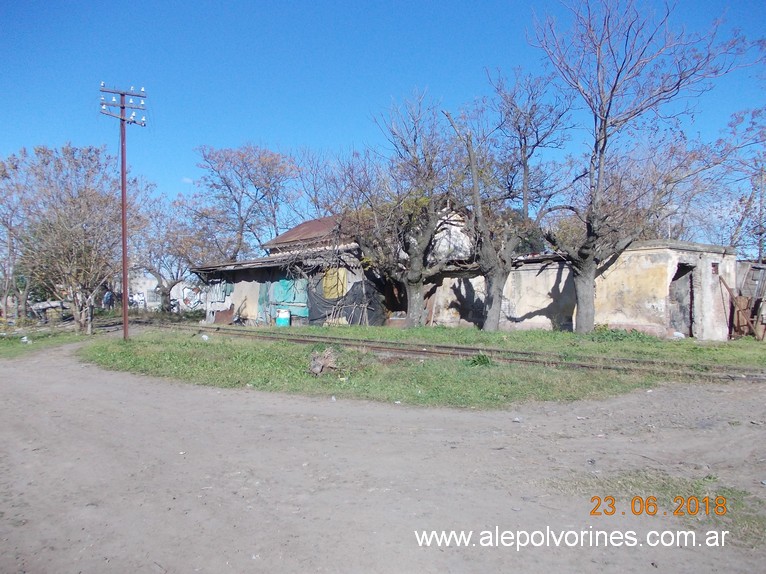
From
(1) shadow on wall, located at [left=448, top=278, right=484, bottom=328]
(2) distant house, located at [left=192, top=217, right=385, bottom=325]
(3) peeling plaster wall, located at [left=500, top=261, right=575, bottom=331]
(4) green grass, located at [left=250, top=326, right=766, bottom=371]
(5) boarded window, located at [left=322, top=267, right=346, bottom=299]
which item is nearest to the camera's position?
(4) green grass, located at [left=250, top=326, right=766, bottom=371]

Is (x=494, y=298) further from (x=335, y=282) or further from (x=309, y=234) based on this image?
(x=309, y=234)

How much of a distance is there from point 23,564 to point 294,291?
22.5 metres

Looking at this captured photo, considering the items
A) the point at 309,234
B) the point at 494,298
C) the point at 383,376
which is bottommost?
the point at 383,376

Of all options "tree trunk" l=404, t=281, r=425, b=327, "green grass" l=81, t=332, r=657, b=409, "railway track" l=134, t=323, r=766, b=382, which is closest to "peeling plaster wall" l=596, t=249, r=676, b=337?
"railway track" l=134, t=323, r=766, b=382

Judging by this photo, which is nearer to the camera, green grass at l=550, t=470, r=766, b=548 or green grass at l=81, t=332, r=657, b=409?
green grass at l=550, t=470, r=766, b=548

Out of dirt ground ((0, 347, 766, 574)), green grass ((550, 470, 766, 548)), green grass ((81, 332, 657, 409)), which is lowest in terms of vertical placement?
dirt ground ((0, 347, 766, 574))

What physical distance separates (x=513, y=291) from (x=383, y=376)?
39.0 feet

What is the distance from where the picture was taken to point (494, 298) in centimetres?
1961

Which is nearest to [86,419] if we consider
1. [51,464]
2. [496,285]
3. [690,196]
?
[51,464]

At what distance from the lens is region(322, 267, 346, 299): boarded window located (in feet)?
81.7

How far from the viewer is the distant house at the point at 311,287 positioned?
2431 cm

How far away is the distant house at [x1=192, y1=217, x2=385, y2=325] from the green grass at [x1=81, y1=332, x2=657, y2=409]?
31.1ft

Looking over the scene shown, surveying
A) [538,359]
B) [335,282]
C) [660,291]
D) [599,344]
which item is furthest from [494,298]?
[335,282]

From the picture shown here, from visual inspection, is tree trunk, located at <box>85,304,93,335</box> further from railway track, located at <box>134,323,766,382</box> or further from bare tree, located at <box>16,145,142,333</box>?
railway track, located at <box>134,323,766,382</box>
